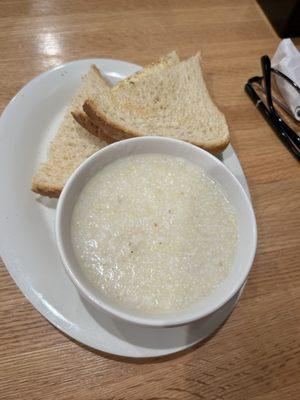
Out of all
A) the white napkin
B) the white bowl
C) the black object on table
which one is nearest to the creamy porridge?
the white bowl

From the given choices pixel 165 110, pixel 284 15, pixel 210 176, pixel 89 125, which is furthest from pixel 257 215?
pixel 284 15

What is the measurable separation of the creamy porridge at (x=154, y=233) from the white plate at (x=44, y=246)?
93 mm

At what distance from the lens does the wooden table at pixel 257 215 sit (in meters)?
0.74

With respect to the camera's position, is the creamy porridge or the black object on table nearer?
the creamy porridge

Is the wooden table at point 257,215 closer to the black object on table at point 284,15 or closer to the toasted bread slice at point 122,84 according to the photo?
the black object on table at point 284,15

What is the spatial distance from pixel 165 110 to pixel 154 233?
0.41 m

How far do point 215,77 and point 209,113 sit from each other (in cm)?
27

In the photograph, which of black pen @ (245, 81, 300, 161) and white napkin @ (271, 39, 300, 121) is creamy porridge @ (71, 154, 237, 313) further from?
white napkin @ (271, 39, 300, 121)

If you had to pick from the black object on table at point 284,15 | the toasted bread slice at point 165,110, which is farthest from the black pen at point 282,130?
the black object on table at point 284,15

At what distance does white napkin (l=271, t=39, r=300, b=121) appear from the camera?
1.20 meters

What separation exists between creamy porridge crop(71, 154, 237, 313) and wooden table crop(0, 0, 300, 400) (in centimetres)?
17

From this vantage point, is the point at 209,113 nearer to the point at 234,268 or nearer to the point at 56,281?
the point at 234,268

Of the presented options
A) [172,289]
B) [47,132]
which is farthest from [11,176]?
[172,289]

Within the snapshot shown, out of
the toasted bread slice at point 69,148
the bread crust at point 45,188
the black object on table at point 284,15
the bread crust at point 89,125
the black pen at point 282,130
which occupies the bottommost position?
the bread crust at point 45,188
